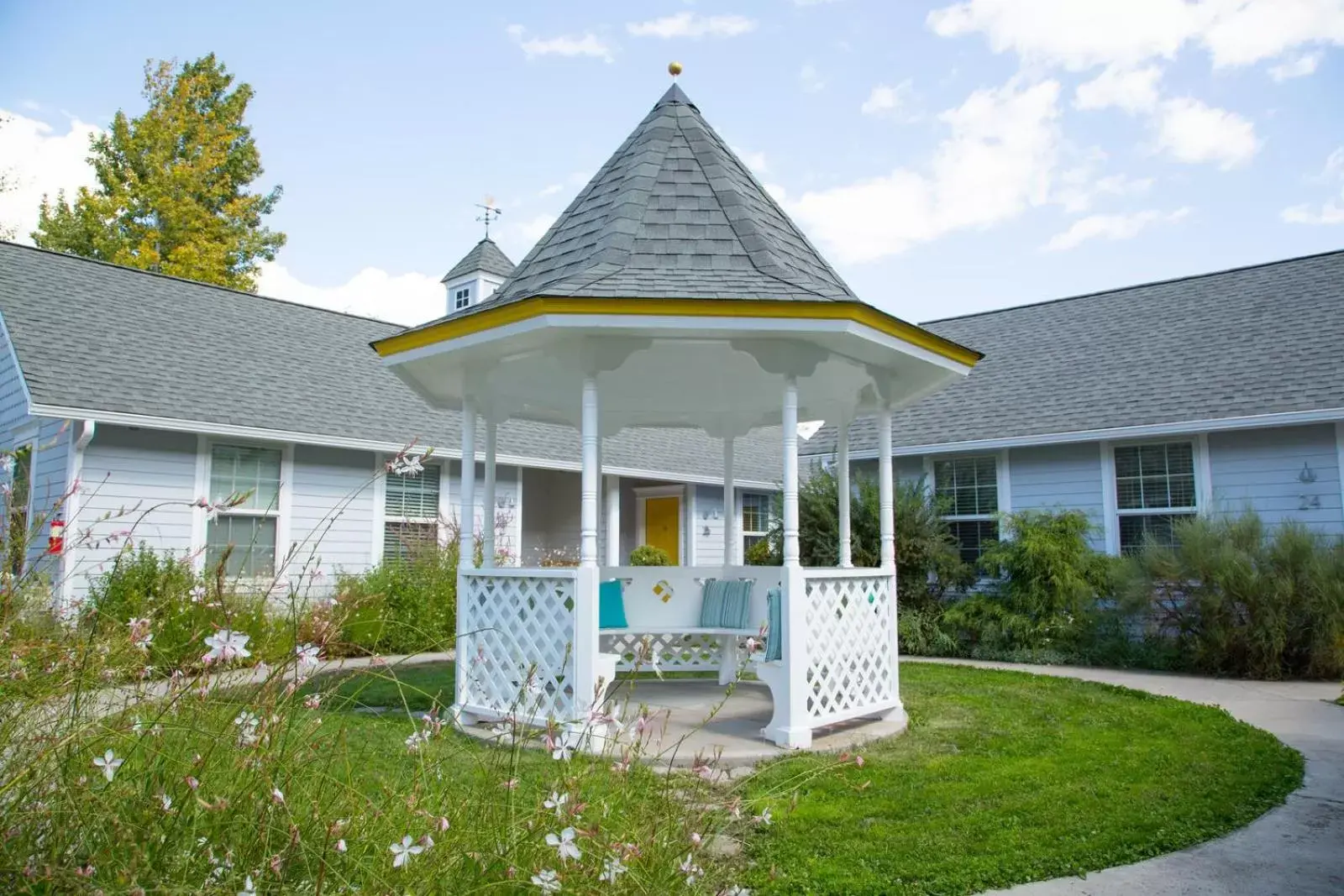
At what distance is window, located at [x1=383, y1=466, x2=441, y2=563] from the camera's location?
1280 cm

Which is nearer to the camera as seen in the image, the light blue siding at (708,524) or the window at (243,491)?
the window at (243,491)

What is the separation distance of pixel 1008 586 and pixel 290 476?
9.35m

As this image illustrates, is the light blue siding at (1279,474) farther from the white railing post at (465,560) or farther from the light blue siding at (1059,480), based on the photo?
the white railing post at (465,560)

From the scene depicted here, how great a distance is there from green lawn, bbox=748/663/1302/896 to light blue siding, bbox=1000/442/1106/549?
5.04 m

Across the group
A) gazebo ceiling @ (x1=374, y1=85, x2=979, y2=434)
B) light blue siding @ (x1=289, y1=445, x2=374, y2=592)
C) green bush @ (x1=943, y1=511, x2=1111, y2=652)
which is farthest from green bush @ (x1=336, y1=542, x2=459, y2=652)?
green bush @ (x1=943, y1=511, x2=1111, y2=652)

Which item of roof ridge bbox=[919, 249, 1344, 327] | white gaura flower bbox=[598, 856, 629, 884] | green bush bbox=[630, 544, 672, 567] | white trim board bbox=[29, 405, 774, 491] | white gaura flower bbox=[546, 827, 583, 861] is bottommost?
white gaura flower bbox=[598, 856, 629, 884]

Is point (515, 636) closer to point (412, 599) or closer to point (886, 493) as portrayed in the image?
point (886, 493)

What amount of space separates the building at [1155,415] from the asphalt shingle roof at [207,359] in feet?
19.0

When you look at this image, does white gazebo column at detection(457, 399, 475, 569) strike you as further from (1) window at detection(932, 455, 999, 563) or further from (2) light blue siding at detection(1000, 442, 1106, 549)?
(2) light blue siding at detection(1000, 442, 1106, 549)

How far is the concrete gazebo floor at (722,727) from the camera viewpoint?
5.57 metres

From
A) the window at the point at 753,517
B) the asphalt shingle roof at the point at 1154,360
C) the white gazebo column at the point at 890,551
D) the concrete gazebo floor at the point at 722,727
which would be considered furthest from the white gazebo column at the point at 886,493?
the window at the point at 753,517

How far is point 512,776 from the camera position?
239cm

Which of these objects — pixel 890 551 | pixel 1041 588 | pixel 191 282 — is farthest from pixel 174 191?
pixel 890 551

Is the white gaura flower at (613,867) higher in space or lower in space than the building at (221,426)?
lower
